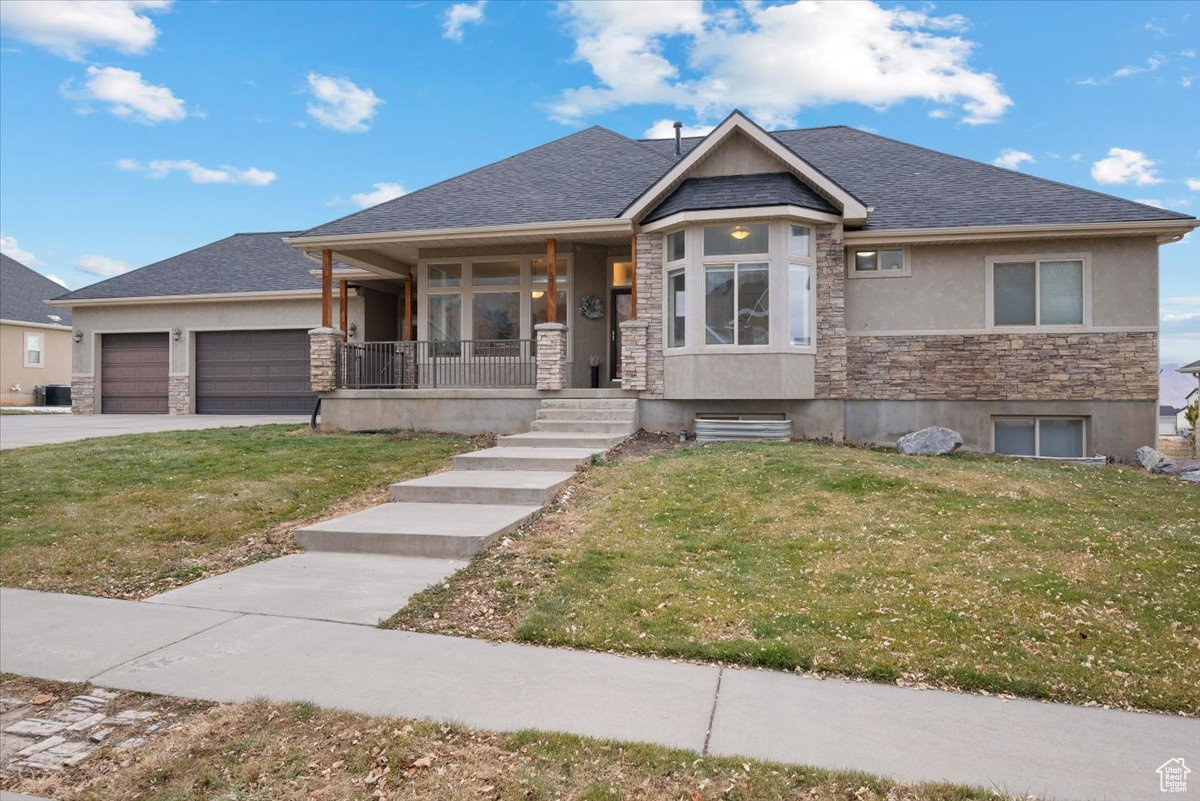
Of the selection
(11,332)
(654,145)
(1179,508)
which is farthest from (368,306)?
(11,332)

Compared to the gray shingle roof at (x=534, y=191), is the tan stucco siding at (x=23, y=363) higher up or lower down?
lower down

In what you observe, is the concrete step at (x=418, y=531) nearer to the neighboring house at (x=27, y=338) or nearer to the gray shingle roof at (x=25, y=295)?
the neighboring house at (x=27, y=338)

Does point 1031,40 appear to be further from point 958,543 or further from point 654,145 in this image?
point 958,543

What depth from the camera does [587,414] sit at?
11.9 meters

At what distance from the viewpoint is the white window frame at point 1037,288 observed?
11.9 meters

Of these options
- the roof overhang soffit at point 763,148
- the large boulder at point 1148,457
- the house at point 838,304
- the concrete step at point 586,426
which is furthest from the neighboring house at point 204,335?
the large boulder at point 1148,457

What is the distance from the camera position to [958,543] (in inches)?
222

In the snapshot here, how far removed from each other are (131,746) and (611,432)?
334 inches

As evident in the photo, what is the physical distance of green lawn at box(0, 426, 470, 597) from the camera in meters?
5.89

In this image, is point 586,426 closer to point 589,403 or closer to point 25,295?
point 589,403

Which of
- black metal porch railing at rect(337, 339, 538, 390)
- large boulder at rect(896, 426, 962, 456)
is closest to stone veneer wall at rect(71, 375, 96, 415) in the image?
black metal porch railing at rect(337, 339, 538, 390)

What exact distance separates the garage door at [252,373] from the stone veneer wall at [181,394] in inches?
9.5

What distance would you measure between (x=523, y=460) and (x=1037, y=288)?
938cm

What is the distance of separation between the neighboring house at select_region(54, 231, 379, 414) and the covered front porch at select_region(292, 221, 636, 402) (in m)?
4.07
